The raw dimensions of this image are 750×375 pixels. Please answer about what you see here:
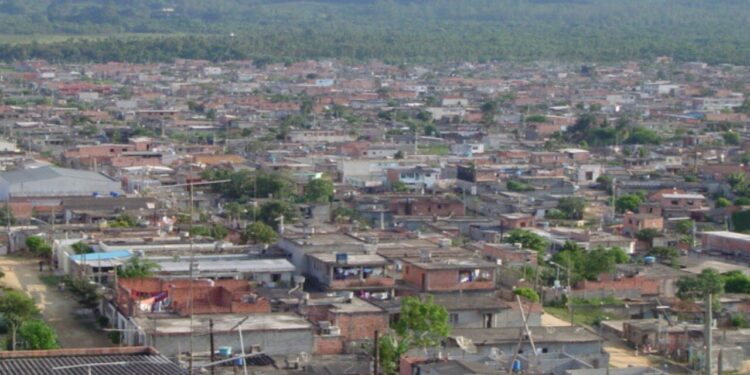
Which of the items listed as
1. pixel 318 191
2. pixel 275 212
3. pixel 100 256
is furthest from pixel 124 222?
pixel 318 191

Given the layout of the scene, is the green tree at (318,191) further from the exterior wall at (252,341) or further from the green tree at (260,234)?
the exterior wall at (252,341)

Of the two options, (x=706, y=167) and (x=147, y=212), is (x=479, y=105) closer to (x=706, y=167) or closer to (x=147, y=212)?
(x=706, y=167)

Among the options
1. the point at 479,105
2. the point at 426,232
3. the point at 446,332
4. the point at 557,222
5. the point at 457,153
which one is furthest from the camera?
the point at 479,105

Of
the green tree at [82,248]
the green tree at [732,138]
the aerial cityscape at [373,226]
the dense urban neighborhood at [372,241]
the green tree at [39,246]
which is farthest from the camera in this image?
the green tree at [732,138]

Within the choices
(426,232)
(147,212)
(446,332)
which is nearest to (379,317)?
(446,332)

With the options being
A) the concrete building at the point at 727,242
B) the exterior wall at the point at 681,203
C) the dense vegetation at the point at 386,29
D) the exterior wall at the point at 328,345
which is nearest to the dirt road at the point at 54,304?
the exterior wall at the point at 328,345

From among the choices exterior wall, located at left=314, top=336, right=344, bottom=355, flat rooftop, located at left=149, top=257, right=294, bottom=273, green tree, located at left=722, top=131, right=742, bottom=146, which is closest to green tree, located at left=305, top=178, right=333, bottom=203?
flat rooftop, located at left=149, top=257, right=294, bottom=273

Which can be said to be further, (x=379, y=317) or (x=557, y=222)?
(x=557, y=222)
